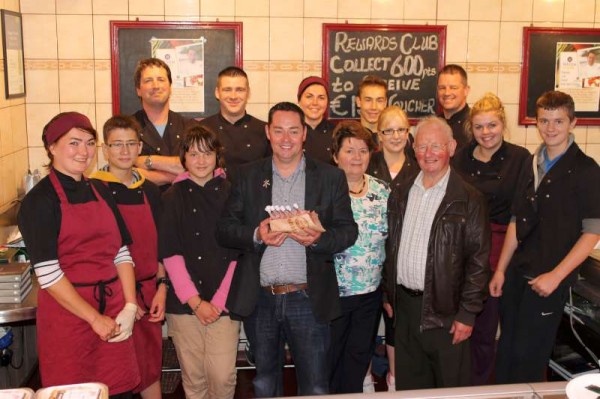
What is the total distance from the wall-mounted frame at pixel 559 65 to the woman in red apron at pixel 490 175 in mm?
2036

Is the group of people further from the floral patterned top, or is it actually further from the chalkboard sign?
the chalkboard sign

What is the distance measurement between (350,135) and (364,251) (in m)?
0.63

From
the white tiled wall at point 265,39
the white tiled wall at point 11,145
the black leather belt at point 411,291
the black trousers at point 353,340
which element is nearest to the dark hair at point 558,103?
the black leather belt at point 411,291

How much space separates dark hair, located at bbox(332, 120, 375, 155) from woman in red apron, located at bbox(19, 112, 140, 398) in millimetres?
1233

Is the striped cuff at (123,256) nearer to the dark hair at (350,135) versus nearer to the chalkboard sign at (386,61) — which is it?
the dark hair at (350,135)

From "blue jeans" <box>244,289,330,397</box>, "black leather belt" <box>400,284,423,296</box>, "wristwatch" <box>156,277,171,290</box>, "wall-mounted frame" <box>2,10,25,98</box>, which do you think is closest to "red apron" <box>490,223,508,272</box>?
"black leather belt" <box>400,284,423,296</box>

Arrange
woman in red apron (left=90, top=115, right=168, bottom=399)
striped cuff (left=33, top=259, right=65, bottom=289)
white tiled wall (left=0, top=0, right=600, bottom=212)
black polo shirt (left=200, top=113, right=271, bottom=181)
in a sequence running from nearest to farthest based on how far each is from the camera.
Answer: striped cuff (left=33, top=259, right=65, bottom=289)
woman in red apron (left=90, top=115, right=168, bottom=399)
black polo shirt (left=200, top=113, right=271, bottom=181)
white tiled wall (left=0, top=0, right=600, bottom=212)

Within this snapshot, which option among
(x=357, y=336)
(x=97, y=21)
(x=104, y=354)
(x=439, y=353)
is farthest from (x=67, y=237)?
(x=97, y=21)

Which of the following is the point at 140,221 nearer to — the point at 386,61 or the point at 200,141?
the point at 200,141

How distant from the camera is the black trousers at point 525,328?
324cm

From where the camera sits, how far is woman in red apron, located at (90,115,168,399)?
121 inches

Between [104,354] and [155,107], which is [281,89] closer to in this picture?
[155,107]

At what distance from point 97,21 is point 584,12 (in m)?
4.25

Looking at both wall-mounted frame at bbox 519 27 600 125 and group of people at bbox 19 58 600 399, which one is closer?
group of people at bbox 19 58 600 399
